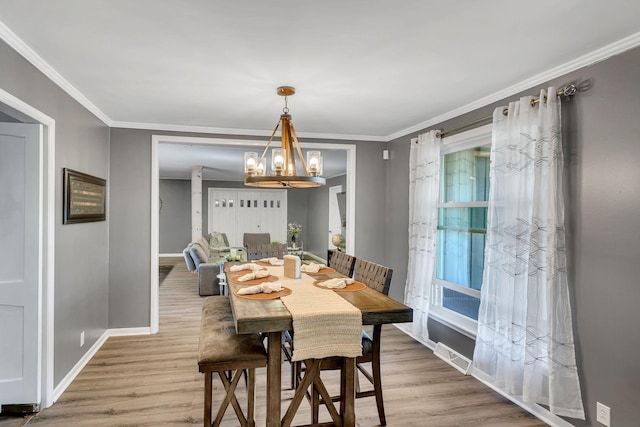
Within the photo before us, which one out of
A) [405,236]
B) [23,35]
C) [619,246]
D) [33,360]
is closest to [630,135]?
[619,246]

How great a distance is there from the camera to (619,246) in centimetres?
211

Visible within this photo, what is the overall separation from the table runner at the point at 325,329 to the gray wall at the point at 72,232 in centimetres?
195

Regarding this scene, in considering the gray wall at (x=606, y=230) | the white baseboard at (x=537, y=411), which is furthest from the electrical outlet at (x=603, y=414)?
the white baseboard at (x=537, y=411)

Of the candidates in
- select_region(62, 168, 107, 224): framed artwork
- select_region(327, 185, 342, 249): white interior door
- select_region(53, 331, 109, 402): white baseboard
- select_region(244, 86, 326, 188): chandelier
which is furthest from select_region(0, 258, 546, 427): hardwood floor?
select_region(327, 185, 342, 249): white interior door

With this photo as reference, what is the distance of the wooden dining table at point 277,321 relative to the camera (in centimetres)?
185

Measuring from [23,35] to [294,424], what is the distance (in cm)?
283

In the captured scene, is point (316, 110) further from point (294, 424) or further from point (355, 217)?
point (294, 424)

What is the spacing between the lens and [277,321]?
1859mm

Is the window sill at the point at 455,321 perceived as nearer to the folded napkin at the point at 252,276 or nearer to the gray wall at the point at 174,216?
the folded napkin at the point at 252,276

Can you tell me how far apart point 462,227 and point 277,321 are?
2.39 metres

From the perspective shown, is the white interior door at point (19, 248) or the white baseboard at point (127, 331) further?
the white baseboard at point (127, 331)

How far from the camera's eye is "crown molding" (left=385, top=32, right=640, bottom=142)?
206cm

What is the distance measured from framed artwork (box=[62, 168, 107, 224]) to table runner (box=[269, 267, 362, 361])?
200 cm

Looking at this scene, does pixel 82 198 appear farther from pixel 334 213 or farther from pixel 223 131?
pixel 334 213
